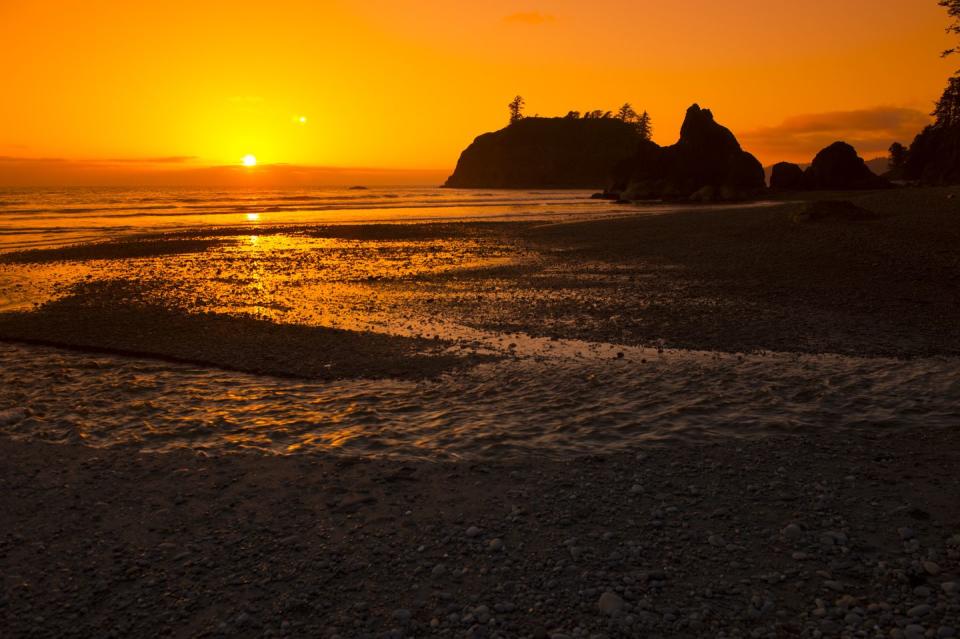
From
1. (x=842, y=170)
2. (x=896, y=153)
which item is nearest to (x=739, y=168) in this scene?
(x=842, y=170)

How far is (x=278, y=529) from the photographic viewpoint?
241 inches

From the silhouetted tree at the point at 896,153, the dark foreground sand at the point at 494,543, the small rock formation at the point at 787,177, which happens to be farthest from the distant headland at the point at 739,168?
the dark foreground sand at the point at 494,543

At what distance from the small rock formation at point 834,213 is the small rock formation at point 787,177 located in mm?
69824

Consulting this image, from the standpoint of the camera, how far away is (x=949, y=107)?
108m

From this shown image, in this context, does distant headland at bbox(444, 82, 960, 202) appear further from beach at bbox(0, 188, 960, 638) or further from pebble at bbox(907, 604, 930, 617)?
pebble at bbox(907, 604, 930, 617)

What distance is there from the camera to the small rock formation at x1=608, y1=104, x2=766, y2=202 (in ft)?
307

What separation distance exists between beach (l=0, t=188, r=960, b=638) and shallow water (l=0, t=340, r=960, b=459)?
0.20 feet

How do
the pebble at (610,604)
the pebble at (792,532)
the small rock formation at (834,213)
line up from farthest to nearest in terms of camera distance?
the small rock formation at (834,213)
the pebble at (792,532)
the pebble at (610,604)

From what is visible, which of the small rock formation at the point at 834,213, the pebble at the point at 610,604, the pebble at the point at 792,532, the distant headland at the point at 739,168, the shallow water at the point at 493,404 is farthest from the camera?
the distant headland at the point at 739,168

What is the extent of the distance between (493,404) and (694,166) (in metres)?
100

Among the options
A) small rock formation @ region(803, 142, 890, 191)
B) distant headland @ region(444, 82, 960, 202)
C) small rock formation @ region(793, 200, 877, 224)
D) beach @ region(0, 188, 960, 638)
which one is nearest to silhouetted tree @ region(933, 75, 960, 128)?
distant headland @ region(444, 82, 960, 202)

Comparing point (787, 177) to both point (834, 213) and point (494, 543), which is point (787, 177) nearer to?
point (834, 213)

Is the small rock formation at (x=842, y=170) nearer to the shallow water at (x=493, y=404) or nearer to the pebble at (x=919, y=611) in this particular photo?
the shallow water at (x=493, y=404)

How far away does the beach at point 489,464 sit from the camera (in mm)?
4898
